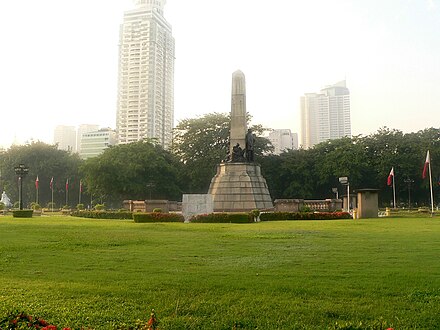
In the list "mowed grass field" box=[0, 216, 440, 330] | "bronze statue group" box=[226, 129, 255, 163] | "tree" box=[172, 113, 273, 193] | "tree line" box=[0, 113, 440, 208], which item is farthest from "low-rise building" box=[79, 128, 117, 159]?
"mowed grass field" box=[0, 216, 440, 330]

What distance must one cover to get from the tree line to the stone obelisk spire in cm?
1329

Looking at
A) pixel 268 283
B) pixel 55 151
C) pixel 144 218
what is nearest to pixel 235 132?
pixel 144 218

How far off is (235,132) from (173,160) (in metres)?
18.6

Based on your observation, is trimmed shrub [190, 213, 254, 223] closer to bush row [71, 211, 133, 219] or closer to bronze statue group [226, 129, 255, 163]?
bush row [71, 211, 133, 219]

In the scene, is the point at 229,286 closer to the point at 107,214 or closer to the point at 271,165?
the point at 107,214

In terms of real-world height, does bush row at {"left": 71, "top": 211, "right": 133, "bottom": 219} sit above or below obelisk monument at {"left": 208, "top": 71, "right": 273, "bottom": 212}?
below

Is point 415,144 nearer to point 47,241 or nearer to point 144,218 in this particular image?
point 144,218

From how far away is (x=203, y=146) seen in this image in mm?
45906

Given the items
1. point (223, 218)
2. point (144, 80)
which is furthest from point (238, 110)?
point (144, 80)

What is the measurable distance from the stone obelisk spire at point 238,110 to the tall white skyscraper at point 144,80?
150 ft

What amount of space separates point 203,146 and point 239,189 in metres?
18.3

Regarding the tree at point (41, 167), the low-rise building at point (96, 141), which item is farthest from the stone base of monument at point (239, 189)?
the low-rise building at point (96, 141)

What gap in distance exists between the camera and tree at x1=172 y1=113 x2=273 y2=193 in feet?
145

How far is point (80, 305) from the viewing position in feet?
15.4
